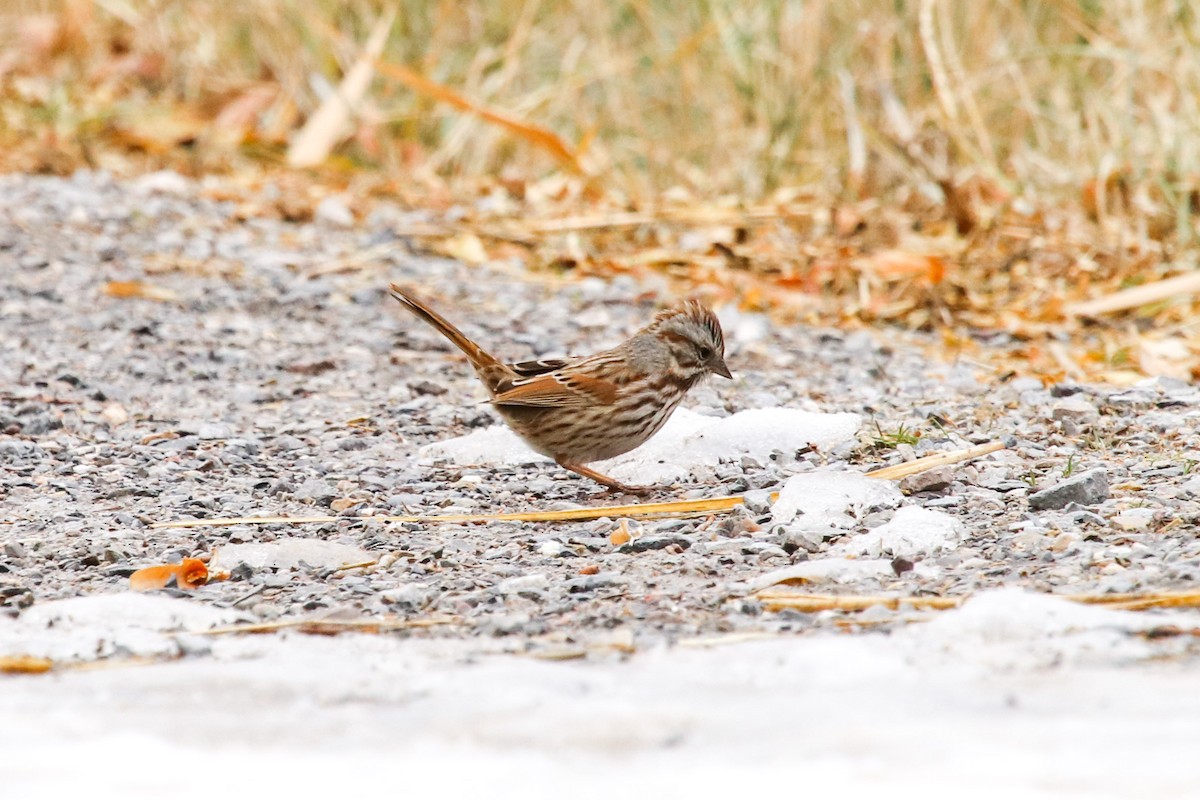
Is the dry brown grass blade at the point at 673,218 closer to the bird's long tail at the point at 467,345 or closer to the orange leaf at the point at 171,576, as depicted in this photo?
the bird's long tail at the point at 467,345

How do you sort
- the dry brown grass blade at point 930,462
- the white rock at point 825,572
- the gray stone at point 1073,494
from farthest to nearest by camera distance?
the dry brown grass blade at point 930,462
the gray stone at point 1073,494
the white rock at point 825,572

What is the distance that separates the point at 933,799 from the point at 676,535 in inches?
64.4

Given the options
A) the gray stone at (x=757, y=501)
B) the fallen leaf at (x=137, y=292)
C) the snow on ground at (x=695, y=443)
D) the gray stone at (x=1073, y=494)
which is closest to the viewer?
the gray stone at (x=1073, y=494)

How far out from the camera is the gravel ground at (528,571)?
2.30 meters

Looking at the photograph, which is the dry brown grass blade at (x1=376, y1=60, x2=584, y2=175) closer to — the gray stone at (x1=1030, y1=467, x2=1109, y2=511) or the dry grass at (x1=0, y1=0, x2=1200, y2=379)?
the dry grass at (x1=0, y1=0, x2=1200, y2=379)

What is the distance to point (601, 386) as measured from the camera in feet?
15.0

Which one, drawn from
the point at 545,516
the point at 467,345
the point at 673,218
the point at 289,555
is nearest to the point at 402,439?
the point at 467,345

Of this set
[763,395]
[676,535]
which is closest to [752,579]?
[676,535]

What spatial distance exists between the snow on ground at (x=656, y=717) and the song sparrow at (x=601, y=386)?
5.50ft

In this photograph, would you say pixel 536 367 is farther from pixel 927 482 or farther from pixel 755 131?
pixel 755 131

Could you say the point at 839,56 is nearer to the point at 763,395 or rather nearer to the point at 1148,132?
the point at 1148,132

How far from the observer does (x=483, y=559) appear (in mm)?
3564

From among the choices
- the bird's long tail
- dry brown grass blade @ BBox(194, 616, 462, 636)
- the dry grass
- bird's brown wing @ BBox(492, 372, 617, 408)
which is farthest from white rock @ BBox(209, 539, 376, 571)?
the dry grass

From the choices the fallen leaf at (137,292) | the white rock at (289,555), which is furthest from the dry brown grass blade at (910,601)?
the fallen leaf at (137,292)
